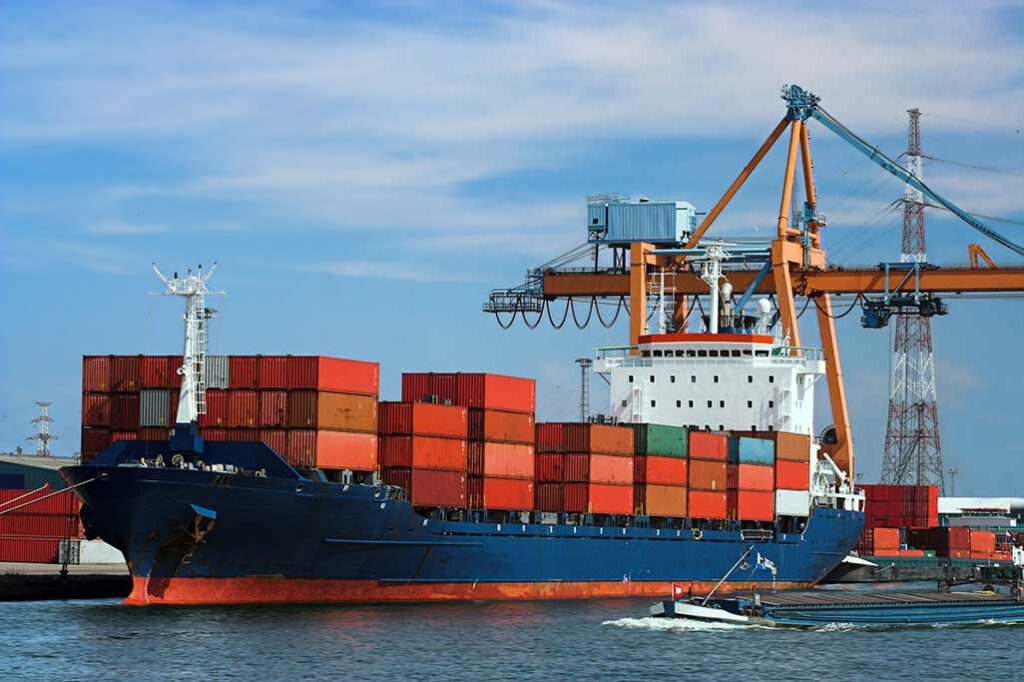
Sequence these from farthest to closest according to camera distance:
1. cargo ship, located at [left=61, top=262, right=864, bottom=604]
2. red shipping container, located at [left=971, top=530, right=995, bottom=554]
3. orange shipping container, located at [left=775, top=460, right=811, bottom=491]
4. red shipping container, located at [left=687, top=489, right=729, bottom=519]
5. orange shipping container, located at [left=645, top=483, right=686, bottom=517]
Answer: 1. red shipping container, located at [left=971, top=530, right=995, bottom=554]
2. orange shipping container, located at [left=775, top=460, right=811, bottom=491]
3. red shipping container, located at [left=687, top=489, right=729, bottom=519]
4. orange shipping container, located at [left=645, top=483, right=686, bottom=517]
5. cargo ship, located at [left=61, top=262, right=864, bottom=604]

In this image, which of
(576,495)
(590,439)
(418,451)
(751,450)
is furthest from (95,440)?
(751,450)

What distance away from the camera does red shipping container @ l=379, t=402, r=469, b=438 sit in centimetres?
4572

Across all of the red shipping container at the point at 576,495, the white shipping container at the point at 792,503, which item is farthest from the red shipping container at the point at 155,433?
the white shipping container at the point at 792,503

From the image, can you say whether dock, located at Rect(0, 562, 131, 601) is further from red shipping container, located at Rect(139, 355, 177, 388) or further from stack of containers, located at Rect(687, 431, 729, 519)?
stack of containers, located at Rect(687, 431, 729, 519)

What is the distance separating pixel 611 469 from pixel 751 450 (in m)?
8.16

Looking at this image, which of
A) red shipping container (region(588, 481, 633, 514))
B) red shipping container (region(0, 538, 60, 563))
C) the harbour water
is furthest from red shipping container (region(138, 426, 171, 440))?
red shipping container (region(588, 481, 633, 514))

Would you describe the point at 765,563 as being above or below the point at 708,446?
below

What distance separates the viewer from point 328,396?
43625 millimetres

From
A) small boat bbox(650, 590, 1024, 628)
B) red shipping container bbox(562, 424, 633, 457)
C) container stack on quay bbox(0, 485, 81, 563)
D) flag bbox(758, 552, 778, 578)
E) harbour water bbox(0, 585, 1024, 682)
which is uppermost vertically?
red shipping container bbox(562, 424, 633, 457)

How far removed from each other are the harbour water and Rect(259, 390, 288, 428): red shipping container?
4.79 metres

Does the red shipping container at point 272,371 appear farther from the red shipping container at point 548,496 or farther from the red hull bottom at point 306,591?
the red shipping container at point 548,496

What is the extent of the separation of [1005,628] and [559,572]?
526 inches

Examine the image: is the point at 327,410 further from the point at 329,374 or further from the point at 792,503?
the point at 792,503

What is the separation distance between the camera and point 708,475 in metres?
56.4
